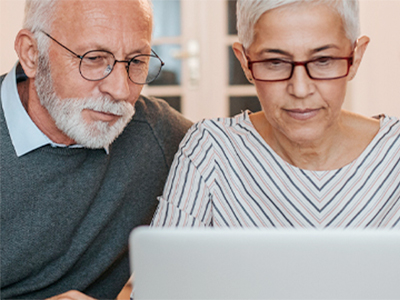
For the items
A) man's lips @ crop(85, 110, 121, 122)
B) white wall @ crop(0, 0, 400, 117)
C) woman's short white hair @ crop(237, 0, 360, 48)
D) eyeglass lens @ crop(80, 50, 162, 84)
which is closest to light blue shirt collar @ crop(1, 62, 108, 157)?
man's lips @ crop(85, 110, 121, 122)

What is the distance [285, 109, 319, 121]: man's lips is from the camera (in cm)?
117

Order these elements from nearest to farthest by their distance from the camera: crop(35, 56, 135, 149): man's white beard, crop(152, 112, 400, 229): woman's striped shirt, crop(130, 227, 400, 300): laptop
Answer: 1. crop(130, 227, 400, 300): laptop
2. crop(152, 112, 400, 229): woman's striped shirt
3. crop(35, 56, 135, 149): man's white beard

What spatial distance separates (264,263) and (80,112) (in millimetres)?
914

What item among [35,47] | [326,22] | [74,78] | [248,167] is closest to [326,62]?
[326,22]

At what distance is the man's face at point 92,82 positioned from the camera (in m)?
1.31

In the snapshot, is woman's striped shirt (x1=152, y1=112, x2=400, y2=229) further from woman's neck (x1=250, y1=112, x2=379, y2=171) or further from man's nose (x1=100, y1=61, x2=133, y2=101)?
man's nose (x1=100, y1=61, x2=133, y2=101)

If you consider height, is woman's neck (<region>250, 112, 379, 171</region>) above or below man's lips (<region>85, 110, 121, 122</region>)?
below

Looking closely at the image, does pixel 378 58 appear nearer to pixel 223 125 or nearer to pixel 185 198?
pixel 223 125

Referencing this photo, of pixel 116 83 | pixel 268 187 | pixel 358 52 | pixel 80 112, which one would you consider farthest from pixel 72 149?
pixel 358 52

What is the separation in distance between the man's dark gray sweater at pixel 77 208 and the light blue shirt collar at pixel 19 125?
0.7 inches

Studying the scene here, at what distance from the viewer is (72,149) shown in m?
1.42

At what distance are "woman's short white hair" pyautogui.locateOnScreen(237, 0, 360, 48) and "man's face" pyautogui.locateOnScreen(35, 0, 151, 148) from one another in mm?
321

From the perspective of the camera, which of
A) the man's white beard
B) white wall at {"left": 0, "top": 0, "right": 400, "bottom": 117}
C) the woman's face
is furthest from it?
white wall at {"left": 0, "top": 0, "right": 400, "bottom": 117}

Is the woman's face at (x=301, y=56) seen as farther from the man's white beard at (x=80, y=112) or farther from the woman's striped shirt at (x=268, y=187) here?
the man's white beard at (x=80, y=112)
